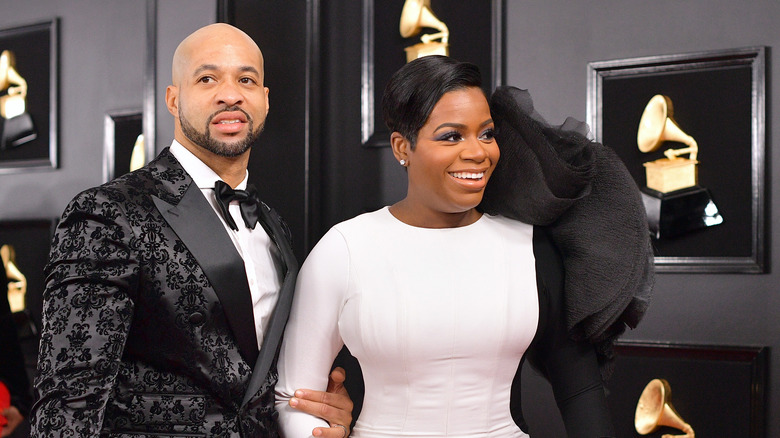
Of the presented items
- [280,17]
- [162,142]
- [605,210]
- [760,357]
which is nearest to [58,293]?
[605,210]

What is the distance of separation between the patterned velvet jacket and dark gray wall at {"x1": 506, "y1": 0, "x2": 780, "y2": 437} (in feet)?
4.89

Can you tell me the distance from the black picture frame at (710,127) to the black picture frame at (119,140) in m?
1.94

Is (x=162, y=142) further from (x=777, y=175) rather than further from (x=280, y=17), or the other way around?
(x=777, y=175)

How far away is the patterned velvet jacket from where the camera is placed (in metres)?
1.45

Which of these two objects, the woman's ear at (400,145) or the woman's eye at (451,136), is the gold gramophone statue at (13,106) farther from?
the woman's eye at (451,136)

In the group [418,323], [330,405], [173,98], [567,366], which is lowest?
[330,405]

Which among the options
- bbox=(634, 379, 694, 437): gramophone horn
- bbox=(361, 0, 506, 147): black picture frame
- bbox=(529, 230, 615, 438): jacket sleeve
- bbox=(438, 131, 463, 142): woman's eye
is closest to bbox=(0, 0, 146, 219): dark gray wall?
bbox=(361, 0, 506, 147): black picture frame

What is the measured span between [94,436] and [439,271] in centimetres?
A: 80

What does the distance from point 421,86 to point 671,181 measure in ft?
4.22

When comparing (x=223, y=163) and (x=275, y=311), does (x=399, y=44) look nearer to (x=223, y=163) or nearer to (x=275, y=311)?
(x=223, y=163)

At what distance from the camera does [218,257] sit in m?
1.65

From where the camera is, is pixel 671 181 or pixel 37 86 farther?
pixel 37 86

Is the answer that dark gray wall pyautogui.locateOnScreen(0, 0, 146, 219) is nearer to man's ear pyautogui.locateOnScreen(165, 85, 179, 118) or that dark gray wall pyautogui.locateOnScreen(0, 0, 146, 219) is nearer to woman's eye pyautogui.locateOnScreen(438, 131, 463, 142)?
man's ear pyautogui.locateOnScreen(165, 85, 179, 118)

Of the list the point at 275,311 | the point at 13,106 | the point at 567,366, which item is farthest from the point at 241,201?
the point at 13,106
